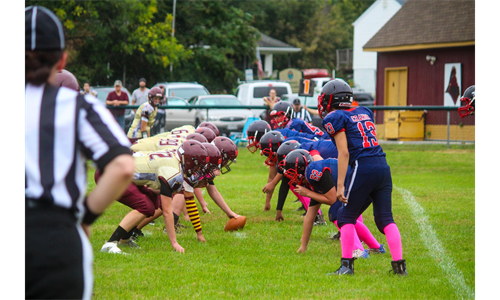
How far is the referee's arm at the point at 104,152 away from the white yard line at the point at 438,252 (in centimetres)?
362

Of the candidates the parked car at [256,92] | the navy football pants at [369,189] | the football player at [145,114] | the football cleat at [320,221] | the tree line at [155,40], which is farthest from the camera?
the tree line at [155,40]

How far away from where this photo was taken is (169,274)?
18.0 ft

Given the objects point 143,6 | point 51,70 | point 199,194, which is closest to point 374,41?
point 143,6

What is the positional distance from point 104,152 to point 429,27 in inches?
854

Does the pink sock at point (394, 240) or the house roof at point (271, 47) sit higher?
the house roof at point (271, 47)

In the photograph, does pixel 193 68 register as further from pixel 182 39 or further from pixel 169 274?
pixel 169 274

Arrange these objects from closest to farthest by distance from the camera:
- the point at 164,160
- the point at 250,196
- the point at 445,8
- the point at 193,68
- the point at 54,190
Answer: the point at 54,190
the point at 164,160
the point at 250,196
the point at 445,8
the point at 193,68

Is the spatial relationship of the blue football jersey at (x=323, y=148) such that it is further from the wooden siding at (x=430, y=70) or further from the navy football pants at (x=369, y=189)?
the wooden siding at (x=430, y=70)

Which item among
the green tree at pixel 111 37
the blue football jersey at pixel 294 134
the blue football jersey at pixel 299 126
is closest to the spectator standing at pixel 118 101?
the green tree at pixel 111 37

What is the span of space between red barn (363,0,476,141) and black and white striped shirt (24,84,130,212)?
17926 millimetres

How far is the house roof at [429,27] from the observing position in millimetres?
20734

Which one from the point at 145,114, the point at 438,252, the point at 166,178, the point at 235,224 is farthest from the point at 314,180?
the point at 145,114

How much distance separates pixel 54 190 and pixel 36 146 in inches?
7.6

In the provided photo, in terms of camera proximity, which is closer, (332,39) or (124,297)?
(124,297)
